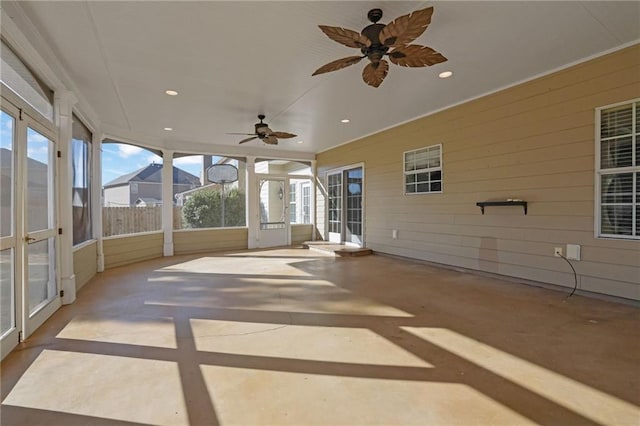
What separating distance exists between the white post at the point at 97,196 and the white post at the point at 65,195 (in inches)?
66.5

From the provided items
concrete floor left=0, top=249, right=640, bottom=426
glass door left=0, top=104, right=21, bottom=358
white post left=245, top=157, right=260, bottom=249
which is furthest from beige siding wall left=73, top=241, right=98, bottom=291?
white post left=245, top=157, right=260, bottom=249

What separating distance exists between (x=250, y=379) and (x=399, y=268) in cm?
397

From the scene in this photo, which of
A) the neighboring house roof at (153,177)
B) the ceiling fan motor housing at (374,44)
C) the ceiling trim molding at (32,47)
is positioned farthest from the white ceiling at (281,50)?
the neighboring house roof at (153,177)

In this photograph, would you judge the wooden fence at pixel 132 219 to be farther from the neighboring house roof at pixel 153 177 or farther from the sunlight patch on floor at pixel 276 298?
the sunlight patch on floor at pixel 276 298

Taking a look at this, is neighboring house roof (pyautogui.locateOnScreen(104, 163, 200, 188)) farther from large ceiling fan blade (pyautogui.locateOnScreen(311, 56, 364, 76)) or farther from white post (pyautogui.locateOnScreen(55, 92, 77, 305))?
large ceiling fan blade (pyautogui.locateOnScreen(311, 56, 364, 76))

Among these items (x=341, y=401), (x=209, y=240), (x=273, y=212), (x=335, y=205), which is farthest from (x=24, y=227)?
(x=335, y=205)

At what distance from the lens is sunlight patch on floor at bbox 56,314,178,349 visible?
2.66 m

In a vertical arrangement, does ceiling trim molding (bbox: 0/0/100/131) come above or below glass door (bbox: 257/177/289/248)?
above

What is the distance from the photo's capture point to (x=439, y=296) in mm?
3893

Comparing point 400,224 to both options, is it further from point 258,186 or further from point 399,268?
point 258,186

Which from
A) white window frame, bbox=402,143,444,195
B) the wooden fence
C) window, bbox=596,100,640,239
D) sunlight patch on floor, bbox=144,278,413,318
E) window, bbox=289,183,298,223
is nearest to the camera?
window, bbox=596,100,640,239

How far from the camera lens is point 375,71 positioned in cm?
302

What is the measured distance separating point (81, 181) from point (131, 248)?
6.52 ft

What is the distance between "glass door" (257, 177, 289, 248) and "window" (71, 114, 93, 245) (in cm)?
393
